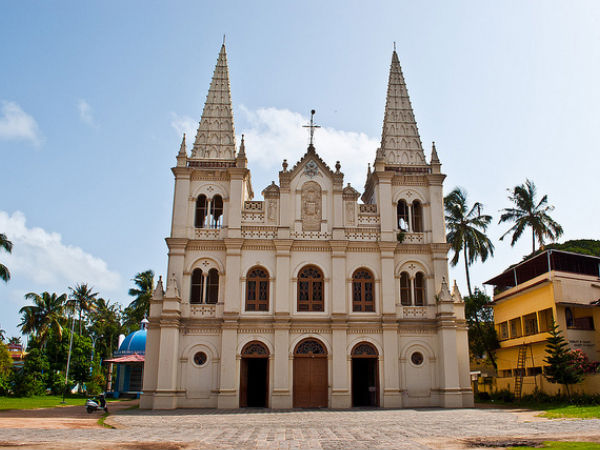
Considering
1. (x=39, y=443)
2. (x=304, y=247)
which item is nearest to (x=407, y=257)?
(x=304, y=247)

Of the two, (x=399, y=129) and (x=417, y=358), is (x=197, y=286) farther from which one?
(x=399, y=129)

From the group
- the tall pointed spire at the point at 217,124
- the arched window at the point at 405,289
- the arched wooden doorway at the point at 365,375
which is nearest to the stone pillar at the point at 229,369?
the arched wooden doorway at the point at 365,375

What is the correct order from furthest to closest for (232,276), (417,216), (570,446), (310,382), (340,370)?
(417,216) → (232,276) → (310,382) → (340,370) → (570,446)

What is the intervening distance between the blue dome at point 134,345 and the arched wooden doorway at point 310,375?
17524mm

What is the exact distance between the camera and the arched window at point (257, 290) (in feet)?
92.5

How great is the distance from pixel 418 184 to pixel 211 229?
11797 millimetres

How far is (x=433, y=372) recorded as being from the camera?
27594mm

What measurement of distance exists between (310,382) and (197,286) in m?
7.63

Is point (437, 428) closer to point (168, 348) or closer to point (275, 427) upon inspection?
point (275, 427)

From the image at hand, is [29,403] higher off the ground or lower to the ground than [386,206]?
lower

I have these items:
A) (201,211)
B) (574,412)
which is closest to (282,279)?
(201,211)

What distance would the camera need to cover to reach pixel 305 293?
93.7 feet

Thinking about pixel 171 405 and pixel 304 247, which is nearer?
pixel 171 405

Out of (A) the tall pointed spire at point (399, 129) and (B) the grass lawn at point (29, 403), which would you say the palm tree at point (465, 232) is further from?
(B) the grass lawn at point (29, 403)
